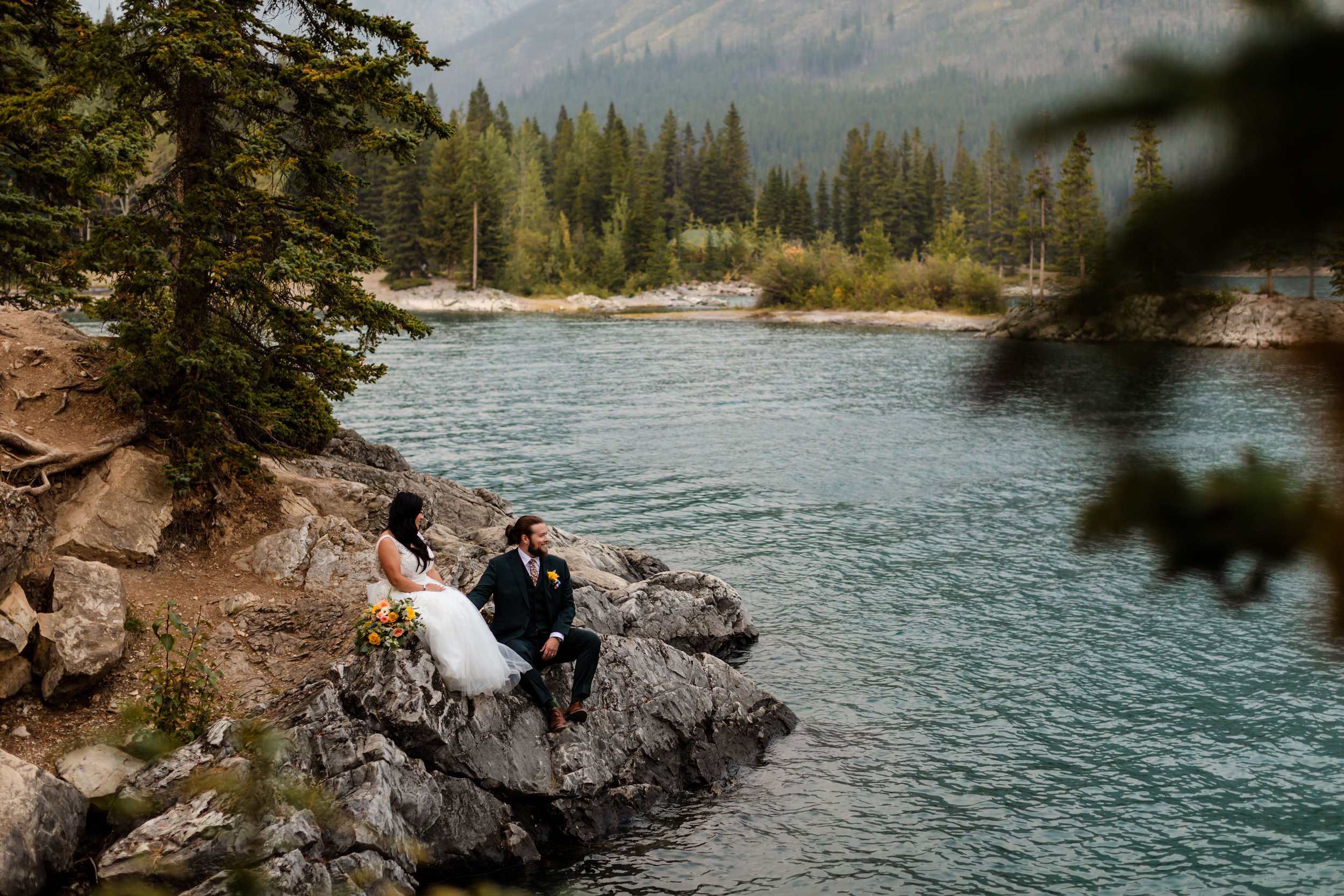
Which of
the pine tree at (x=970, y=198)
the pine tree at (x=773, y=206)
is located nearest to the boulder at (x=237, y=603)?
the pine tree at (x=773, y=206)

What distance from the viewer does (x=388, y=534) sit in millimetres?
10453

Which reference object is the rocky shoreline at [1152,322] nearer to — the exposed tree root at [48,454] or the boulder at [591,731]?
the boulder at [591,731]

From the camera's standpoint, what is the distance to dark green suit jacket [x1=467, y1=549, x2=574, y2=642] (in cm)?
1071

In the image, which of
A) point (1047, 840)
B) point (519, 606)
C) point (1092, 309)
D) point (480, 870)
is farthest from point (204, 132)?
point (1092, 309)

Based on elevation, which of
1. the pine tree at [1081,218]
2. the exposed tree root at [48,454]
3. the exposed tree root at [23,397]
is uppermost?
the pine tree at [1081,218]

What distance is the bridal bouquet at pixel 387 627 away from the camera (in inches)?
386

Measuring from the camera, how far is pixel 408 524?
10.5m

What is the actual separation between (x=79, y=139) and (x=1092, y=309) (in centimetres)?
1274

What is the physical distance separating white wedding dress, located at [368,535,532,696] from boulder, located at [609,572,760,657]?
11.1ft

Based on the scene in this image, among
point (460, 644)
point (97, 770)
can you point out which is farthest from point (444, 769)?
point (97, 770)

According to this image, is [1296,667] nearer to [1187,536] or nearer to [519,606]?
[519,606]

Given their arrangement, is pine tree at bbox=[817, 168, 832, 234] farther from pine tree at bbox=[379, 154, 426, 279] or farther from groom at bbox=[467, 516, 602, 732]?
groom at bbox=[467, 516, 602, 732]

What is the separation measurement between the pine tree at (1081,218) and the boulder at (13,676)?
10500mm

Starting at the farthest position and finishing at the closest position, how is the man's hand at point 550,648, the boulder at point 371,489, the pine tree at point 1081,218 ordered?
1. the boulder at point 371,489
2. the man's hand at point 550,648
3. the pine tree at point 1081,218
